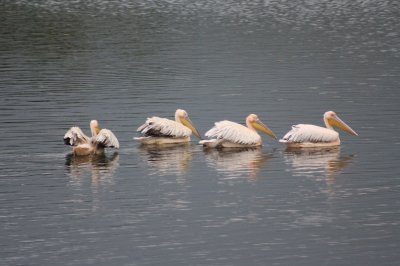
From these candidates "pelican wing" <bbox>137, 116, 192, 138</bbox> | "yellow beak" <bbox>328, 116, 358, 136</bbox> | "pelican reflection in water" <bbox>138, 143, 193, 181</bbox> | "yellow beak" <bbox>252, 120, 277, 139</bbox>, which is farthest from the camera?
"yellow beak" <bbox>328, 116, 358, 136</bbox>

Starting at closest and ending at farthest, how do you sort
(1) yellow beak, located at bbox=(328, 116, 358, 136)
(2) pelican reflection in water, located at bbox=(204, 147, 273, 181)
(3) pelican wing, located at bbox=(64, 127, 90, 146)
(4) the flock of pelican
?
(2) pelican reflection in water, located at bbox=(204, 147, 273, 181)
(3) pelican wing, located at bbox=(64, 127, 90, 146)
(4) the flock of pelican
(1) yellow beak, located at bbox=(328, 116, 358, 136)

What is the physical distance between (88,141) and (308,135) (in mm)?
3148

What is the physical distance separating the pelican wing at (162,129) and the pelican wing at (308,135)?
152 centimetres

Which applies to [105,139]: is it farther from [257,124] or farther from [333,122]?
[333,122]

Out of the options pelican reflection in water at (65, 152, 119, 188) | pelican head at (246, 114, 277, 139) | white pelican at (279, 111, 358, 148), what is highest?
pelican head at (246, 114, 277, 139)

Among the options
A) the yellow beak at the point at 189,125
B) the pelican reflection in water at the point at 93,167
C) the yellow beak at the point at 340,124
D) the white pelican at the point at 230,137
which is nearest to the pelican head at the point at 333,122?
the yellow beak at the point at 340,124

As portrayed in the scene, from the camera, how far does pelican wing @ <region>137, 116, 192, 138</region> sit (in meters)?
17.6

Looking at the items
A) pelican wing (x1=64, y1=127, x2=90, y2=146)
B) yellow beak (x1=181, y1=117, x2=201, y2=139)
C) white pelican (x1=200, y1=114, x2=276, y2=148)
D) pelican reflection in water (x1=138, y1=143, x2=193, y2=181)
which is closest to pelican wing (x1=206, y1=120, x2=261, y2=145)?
white pelican (x1=200, y1=114, x2=276, y2=148)

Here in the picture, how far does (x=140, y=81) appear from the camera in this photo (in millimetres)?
24625

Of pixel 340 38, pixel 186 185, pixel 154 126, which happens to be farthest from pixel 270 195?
pixel 340 38

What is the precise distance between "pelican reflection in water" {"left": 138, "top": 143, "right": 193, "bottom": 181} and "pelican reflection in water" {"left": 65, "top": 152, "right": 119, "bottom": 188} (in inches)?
18.5

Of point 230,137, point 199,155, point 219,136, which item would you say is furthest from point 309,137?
point 199,155

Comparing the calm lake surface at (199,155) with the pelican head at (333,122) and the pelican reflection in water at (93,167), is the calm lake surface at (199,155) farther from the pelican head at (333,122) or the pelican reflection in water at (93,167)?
the pelican head at (333,122)

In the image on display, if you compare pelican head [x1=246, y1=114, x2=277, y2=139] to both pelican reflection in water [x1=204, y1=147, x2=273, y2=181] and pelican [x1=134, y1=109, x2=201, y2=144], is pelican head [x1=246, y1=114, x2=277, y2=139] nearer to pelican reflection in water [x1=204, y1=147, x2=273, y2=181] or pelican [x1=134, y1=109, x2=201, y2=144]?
pelican reflection in water [x1=204, y1=147, x2=273, y2=181]
